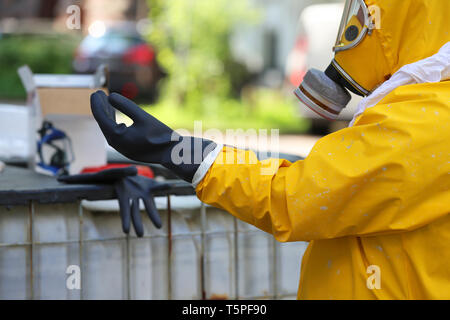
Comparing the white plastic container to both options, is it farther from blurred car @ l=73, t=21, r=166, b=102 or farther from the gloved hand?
blurred car @ l=73, t=21, r=166, b=102

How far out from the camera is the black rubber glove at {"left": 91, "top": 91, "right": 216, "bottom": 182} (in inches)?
59.1

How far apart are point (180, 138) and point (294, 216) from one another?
0.32 metres

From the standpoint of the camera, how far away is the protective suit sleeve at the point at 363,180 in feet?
4.58

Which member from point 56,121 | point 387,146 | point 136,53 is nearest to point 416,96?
point 387,146

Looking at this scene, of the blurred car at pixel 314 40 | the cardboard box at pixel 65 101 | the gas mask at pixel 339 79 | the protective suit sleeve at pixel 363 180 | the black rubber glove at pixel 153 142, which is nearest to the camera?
the protective suit sleeve at pixel 363 180

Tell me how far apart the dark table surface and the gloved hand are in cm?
3

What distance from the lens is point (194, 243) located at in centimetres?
228

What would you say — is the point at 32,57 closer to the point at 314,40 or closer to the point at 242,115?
the point at 242,115

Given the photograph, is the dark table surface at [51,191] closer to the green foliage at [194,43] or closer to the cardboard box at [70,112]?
the cardboard box at [70,112]

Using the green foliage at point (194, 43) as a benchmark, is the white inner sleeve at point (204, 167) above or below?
below

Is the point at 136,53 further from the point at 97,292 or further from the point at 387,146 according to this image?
the point at 387,146

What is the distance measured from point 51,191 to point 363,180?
3.35 feet

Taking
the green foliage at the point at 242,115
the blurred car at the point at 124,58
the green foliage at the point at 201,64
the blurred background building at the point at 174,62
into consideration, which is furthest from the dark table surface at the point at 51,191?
the blurred car at the point at 124,58

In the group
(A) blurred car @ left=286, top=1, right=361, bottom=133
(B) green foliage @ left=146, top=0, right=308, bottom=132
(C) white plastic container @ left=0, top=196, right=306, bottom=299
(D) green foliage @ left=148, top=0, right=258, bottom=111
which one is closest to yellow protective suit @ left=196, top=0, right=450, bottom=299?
(C) white plastic container @ left=0, top=196, right=306, bottom=299
